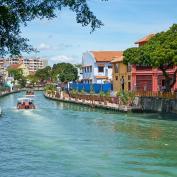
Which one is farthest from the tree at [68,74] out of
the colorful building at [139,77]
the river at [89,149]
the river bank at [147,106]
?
the river at [89,149]

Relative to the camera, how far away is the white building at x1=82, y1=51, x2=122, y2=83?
104312 millimetres

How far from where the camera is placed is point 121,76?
→ 8494cm

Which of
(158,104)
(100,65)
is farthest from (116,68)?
(158,104)

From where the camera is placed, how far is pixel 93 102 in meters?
74.9

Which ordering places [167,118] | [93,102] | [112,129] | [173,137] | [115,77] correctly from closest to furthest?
[173,137], [112,129], [167,118], [93,102], [115,77]

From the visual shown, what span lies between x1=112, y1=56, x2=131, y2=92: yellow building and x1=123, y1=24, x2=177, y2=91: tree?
2630cm

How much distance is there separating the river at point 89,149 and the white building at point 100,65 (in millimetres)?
57330

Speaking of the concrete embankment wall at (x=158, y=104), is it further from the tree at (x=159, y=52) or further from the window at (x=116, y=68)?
the window at (x=116, y=68)

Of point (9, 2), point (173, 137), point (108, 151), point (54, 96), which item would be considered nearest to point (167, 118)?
point (173, 137)

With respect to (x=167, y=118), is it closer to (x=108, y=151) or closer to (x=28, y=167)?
(x=108, y=151)

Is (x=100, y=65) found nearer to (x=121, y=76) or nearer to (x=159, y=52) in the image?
(x=121, y=76)

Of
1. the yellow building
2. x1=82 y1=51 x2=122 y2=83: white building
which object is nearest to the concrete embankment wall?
the yellow building

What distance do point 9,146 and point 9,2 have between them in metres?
19.3

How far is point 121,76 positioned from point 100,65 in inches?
799
